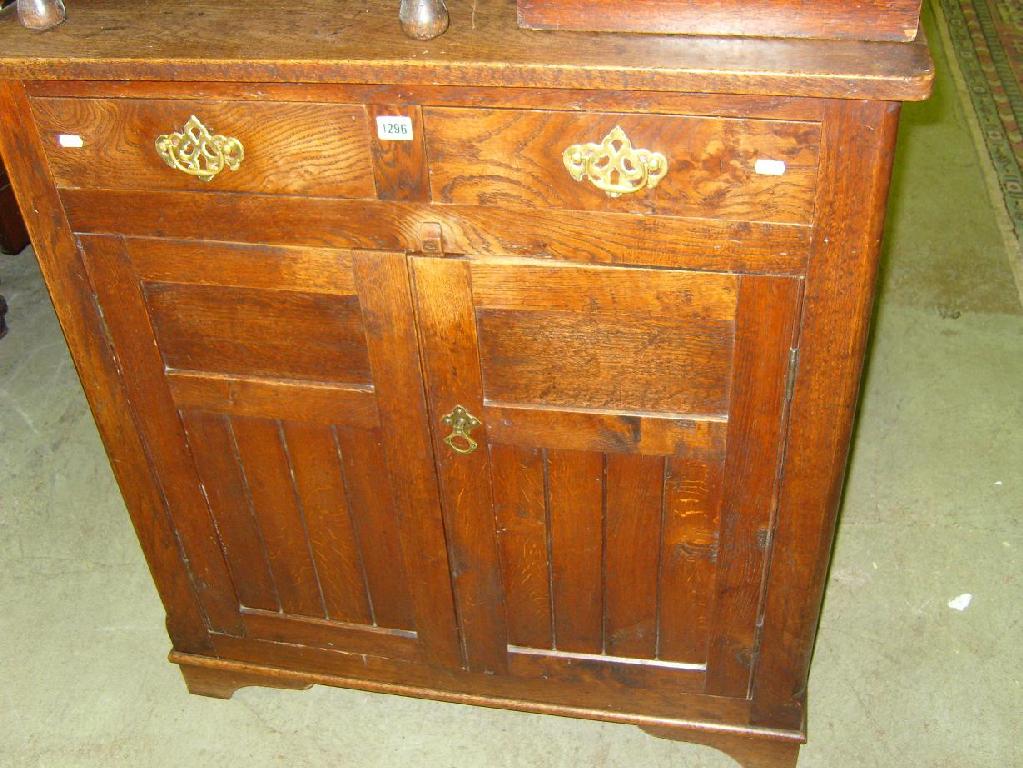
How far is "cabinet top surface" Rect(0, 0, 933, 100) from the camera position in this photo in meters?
1.05

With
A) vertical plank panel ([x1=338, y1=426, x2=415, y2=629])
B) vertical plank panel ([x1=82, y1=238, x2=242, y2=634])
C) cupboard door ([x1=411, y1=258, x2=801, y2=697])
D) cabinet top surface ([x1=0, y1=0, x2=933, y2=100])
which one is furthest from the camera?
vertical plank panel ([x1=338, y1=426, x2=415, y2=629])

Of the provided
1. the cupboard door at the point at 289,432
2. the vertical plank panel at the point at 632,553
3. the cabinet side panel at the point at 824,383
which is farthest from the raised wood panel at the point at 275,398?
the cabinet side panel at the point at 824,383

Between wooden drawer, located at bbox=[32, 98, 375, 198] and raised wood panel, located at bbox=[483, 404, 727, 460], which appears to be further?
raised wood panel, located at bbox=[483, 404, 727, 460]

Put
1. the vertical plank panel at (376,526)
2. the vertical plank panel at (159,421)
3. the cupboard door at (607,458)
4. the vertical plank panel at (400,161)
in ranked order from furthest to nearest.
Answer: the vertical plank panel at (376,526) → the vertical plank panel at (159,421) → the cupboard door at (607,458) → the vertical plank panel at (400,161)

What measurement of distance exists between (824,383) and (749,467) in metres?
0.16

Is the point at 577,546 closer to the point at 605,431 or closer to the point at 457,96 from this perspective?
the point at 605,431

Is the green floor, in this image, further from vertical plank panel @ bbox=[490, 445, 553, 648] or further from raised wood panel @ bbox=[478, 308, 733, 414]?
raised wood panel @ bbox=[478, 308, 733, 414]

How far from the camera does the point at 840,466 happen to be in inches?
52.9

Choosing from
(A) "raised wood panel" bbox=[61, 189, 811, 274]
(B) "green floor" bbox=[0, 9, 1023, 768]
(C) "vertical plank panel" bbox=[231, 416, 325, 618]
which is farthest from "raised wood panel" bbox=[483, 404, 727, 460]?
(B) "green floor" bbox=[0, 9, 1023, 768]

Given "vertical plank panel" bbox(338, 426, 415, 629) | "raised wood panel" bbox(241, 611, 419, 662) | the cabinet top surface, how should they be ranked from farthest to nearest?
"raised wood panel" bbox(241, 611, 419, 662), "vertical plank panel" bbox(338, 426, 415, 629), the cabinet top surface

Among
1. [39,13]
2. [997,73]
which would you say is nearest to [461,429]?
[39,13]

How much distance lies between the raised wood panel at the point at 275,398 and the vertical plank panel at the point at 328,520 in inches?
1.2

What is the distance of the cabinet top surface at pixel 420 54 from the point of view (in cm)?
105

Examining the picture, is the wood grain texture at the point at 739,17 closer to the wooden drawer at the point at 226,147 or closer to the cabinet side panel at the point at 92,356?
the wooden drawer at the point at 226,147
